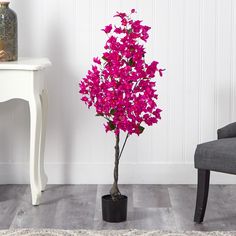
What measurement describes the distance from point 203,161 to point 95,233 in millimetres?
610

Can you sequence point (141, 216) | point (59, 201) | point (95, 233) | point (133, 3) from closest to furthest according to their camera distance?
point (95, 233) → point (141, 216) → point (59, 201) → point (133, 3)

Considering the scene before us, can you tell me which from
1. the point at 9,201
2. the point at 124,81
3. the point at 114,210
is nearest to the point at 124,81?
the point at 124,81

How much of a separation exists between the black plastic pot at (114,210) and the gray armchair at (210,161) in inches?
14.2

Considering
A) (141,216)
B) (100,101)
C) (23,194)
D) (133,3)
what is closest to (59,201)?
(23,194)

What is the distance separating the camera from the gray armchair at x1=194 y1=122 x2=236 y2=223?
9.53 feet

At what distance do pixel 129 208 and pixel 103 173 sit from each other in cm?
59

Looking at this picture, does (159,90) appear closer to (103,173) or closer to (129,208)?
(103,173)

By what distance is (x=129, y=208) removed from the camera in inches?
135

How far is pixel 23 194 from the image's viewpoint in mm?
3719

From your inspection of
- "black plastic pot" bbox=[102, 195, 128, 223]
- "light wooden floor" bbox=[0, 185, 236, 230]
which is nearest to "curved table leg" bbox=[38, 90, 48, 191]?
"light wooden floor" bbox=[0, 185, 236, 230]

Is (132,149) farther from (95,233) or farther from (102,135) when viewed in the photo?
(95,233)

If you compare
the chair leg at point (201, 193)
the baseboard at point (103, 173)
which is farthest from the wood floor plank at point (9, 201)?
the chair leg at point (201, 193)

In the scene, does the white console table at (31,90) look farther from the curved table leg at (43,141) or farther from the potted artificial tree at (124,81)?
the potted artificial tree at (124,81)

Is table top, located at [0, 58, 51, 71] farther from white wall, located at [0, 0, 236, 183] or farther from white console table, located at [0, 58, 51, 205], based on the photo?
white wall, located at [0, 0, 236, 183]
